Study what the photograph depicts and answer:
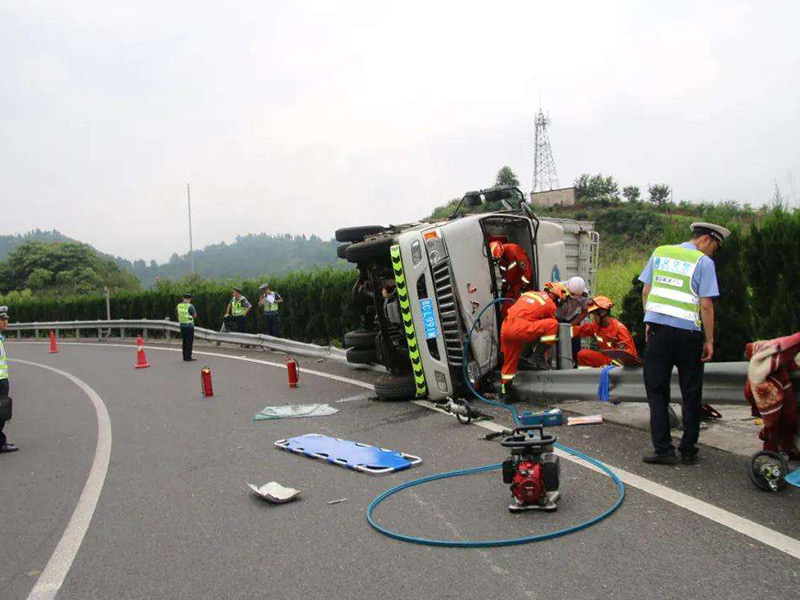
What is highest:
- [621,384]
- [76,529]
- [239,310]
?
[239,310]

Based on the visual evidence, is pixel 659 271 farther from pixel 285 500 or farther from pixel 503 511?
pixel 285 500

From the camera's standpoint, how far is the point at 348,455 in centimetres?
586

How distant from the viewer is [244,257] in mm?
154875

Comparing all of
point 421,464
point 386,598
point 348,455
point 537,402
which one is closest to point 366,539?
point 386,598

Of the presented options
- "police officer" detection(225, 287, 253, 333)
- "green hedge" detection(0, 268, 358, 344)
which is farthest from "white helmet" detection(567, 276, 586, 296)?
"police officer" detection(225, 287, 253, 333)

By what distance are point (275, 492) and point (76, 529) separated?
4.37ft

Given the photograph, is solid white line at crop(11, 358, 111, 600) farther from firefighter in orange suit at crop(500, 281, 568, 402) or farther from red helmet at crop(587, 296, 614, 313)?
red helmet at crop(587, 296, 614, 313)

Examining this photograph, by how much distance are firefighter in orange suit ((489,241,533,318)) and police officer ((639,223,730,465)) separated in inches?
132

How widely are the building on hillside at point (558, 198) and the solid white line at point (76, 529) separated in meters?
39.4

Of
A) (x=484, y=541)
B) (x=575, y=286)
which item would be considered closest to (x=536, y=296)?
(x=575, y=286)

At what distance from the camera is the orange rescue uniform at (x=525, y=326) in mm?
7367

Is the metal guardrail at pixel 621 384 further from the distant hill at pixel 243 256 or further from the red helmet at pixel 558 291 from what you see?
the distant hill at pixel 243 256

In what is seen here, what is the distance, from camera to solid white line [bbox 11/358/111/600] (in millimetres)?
3657

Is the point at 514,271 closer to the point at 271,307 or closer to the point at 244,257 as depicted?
the point at 271,307
